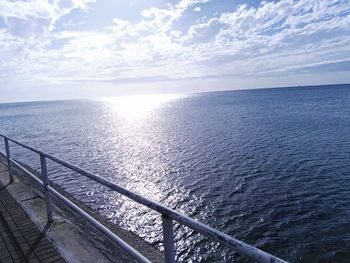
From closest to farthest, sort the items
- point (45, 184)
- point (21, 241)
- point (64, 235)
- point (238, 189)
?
point (21, 241) → point (64, 235) → point (45, 184) → point (238, 189)

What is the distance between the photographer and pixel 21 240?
16.5 ft

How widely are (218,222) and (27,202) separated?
8.97 m

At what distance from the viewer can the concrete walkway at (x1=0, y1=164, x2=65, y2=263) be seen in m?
4.54

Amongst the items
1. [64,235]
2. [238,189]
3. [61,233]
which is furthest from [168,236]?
[238,189]

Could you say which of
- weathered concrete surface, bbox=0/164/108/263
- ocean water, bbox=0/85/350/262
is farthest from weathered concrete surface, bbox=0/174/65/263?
ocean water, bbox=0/85/350/262

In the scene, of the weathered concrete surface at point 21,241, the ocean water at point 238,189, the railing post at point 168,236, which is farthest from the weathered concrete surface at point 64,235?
the ocean water at point 238,189

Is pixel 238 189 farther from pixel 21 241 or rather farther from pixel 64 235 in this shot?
pixel 21 241

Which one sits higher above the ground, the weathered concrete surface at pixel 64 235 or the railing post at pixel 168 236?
the railing post at pixel 168 236

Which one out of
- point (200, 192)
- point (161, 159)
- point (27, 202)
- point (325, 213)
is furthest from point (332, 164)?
point (27, 202)

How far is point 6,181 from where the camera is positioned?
829 cm

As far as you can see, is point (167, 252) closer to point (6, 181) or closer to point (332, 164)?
point (6, 181)

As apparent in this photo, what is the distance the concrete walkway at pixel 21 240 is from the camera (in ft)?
14.9

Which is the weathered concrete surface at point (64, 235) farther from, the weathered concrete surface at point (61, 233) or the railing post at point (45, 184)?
the railing post at point (45, 184)

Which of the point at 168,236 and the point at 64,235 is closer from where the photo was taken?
the point at 168,236
